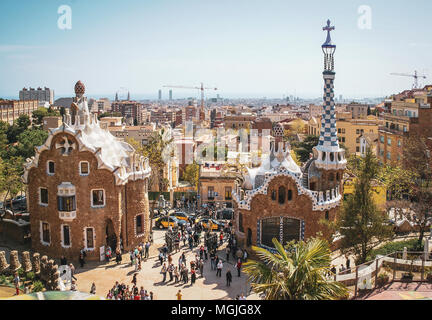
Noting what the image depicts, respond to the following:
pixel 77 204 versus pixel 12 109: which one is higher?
pixel 12 109

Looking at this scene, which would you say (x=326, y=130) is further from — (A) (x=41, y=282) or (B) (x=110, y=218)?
(A) (x=41, y=282)

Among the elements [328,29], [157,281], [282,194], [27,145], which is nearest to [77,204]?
[157,281]

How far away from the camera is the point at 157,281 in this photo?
28172mm

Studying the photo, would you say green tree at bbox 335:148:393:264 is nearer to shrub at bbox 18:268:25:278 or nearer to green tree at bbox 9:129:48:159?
shrub at bbox 18:268:25:278

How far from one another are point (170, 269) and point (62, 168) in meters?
11.3

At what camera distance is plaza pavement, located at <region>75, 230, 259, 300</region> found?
26214 millimetres

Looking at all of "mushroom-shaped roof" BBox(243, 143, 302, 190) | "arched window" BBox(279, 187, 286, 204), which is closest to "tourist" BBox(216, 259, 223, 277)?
"arched window" BBox(279, 187, 286, 204)

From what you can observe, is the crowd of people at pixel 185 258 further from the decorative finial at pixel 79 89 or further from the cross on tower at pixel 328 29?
the cross on tower at pixel 328 29

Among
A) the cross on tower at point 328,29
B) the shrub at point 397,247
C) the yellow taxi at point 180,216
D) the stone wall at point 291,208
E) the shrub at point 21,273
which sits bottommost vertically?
the shrub at point 21,273

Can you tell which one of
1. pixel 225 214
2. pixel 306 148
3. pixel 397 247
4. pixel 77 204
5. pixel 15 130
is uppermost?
pixel 15 130

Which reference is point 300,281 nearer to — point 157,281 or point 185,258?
point 157,281

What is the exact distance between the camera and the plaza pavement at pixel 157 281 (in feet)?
86.0

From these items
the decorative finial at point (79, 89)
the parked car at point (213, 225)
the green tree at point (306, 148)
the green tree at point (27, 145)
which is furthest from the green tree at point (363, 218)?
the green tree at point (27, 145)
